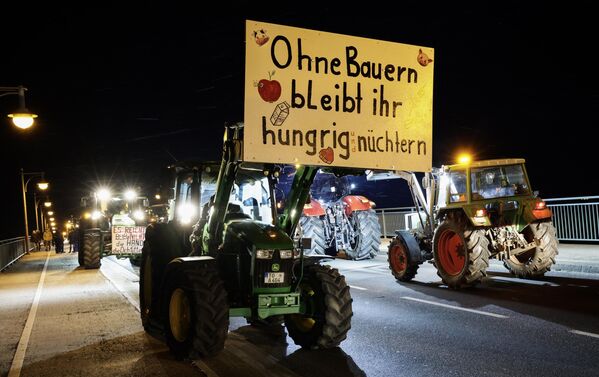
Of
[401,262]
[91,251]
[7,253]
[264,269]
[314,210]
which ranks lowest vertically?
[7,253]

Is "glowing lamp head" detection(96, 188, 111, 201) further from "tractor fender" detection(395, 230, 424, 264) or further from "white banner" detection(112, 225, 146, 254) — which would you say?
"tractor fender" detection(395, 230, 424, 264)

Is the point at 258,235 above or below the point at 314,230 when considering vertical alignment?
above

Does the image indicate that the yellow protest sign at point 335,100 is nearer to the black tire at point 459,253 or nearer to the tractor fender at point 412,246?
the black tire at point 459,253

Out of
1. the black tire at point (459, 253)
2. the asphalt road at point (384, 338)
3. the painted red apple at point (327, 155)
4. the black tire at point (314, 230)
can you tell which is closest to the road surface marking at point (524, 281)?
the asphalt road at point (384, 338)

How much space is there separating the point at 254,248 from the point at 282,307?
790 mm

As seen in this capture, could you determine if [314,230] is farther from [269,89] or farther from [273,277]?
[269,89]

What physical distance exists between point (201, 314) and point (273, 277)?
38.0 inches

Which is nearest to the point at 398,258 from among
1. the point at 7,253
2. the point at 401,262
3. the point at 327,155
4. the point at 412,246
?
the point at 401,262

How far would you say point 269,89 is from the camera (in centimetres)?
605

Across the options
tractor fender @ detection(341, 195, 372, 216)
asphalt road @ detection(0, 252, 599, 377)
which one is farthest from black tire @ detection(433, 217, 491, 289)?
tractor fender @ detection(341, 195, 372, 216)

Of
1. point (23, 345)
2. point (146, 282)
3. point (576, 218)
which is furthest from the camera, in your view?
point (576, 218)

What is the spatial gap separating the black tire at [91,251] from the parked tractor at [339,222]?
702 centimetres

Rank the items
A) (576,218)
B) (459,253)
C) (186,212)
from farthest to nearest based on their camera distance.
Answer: (576,218)
(459,253)
(186,212)

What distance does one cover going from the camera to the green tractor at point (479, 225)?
11.1 metres
